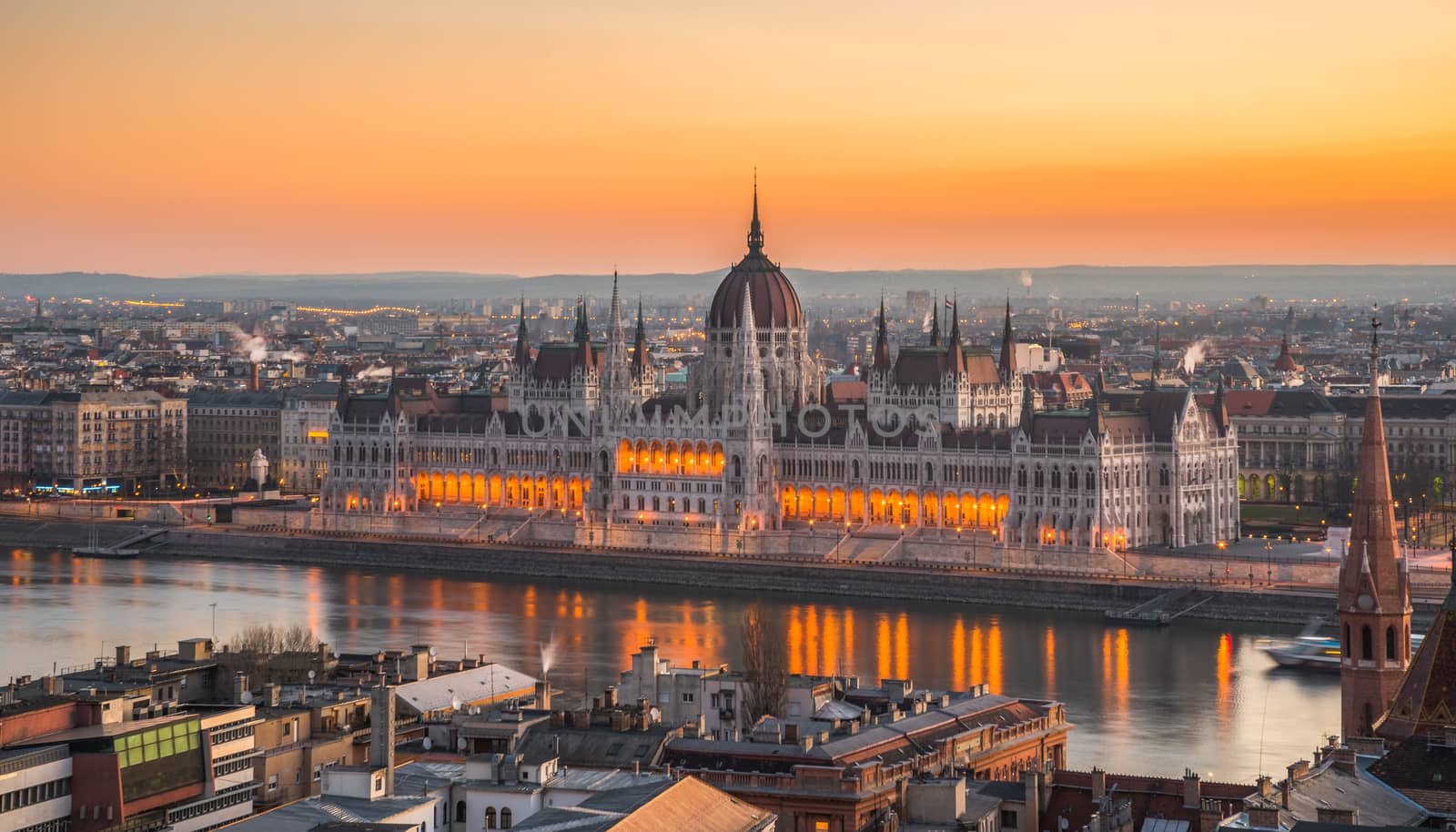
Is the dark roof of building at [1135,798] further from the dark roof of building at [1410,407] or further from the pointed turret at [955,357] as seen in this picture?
the dark roof of building at [1410,407]

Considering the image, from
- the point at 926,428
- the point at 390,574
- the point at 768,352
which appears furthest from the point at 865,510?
the point at 390,574

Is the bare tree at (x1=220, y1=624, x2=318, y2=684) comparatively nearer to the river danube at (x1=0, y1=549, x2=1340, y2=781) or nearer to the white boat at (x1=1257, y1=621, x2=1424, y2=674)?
A: the river danube at (x1=0, y1=549, x2=1340, y2=781)

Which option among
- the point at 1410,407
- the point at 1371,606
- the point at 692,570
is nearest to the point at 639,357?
the point at 692,570

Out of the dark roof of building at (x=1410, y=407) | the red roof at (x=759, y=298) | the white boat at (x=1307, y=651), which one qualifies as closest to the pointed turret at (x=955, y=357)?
the red roof at (x=759, y=298)

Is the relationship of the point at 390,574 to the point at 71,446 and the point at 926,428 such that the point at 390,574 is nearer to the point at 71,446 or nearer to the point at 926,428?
the point at 926,428

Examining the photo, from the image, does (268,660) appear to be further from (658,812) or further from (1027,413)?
(1027,413)
